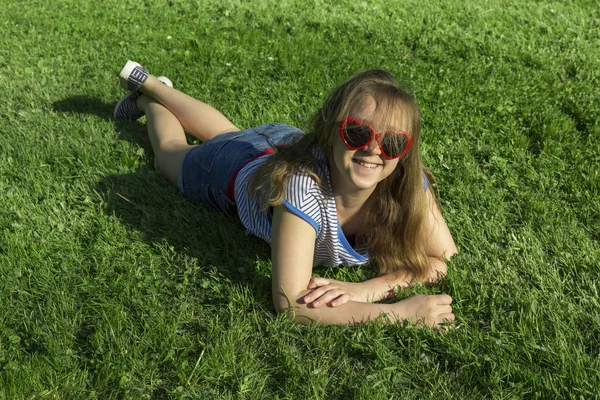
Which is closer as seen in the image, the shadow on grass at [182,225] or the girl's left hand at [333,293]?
the girl's left hand at [333,293]

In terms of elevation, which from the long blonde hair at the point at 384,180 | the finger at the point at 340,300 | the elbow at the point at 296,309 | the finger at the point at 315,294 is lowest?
the elbow at the point at 296,309

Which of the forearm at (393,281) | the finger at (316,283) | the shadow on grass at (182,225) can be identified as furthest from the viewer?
the shadow on grass at (182,225)

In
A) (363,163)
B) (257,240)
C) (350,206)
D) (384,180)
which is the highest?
(363,163)

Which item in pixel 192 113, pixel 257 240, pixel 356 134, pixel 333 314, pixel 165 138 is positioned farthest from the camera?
pixel 192 113

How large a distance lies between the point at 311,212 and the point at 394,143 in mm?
532

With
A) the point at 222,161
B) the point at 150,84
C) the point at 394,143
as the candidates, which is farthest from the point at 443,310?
the point at 150,84

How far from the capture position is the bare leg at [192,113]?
4.78 metres

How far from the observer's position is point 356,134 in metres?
2.96

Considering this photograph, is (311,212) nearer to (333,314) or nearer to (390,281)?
(333,314)

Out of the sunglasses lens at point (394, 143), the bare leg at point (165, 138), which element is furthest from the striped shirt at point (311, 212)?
the bare leg at point (165, 138)

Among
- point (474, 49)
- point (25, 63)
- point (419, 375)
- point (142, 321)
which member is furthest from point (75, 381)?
point (474, 49)

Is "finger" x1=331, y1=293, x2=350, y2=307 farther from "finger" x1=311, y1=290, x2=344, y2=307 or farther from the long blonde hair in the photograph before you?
the long blonde hair

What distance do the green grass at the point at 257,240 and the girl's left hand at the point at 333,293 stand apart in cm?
15

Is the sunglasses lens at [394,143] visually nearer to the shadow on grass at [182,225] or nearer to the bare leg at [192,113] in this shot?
the shadow on grass at [182,225]
